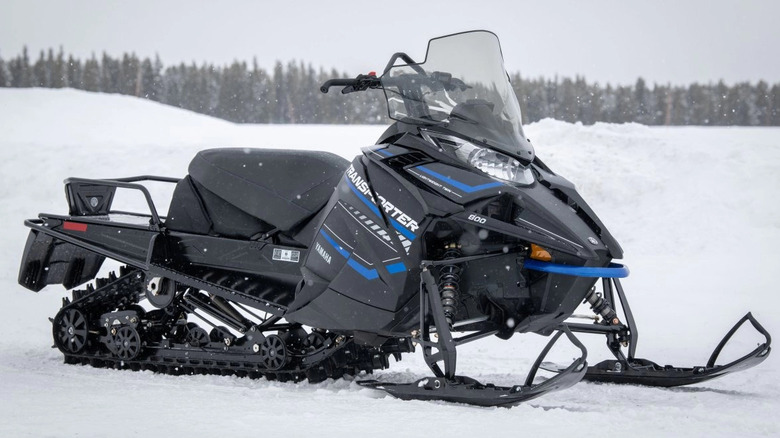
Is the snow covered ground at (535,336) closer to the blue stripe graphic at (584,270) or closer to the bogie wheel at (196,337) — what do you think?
the bogie wheel at (196,337)

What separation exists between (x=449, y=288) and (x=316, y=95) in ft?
134

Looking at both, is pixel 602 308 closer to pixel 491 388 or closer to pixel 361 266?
pixel 491 388

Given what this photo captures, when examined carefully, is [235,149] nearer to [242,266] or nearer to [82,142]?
[242,266]

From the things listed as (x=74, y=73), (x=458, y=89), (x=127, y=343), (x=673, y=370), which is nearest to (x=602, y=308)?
(x=673, y=370)

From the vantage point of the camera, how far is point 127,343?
5676 millimetres

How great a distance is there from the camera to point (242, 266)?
5625mm

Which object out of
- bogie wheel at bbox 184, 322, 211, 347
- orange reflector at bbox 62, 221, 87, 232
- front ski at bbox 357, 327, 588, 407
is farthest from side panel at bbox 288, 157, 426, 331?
orange reflector at bbox 62, 221, 87, 232

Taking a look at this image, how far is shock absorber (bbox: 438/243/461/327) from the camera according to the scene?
421 centimetres

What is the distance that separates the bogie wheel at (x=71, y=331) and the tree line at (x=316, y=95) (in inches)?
1135

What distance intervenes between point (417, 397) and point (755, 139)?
1143 centimetres

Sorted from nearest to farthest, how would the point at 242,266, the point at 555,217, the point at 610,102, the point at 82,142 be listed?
the point at 555,217
the point at 242,266
the point at 82,142
the point at 610,102

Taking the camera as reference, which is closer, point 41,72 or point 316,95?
point 316,95

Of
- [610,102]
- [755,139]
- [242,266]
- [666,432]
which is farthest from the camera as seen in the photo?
[610,102]

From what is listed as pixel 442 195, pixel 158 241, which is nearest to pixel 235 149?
pixel 158 241
